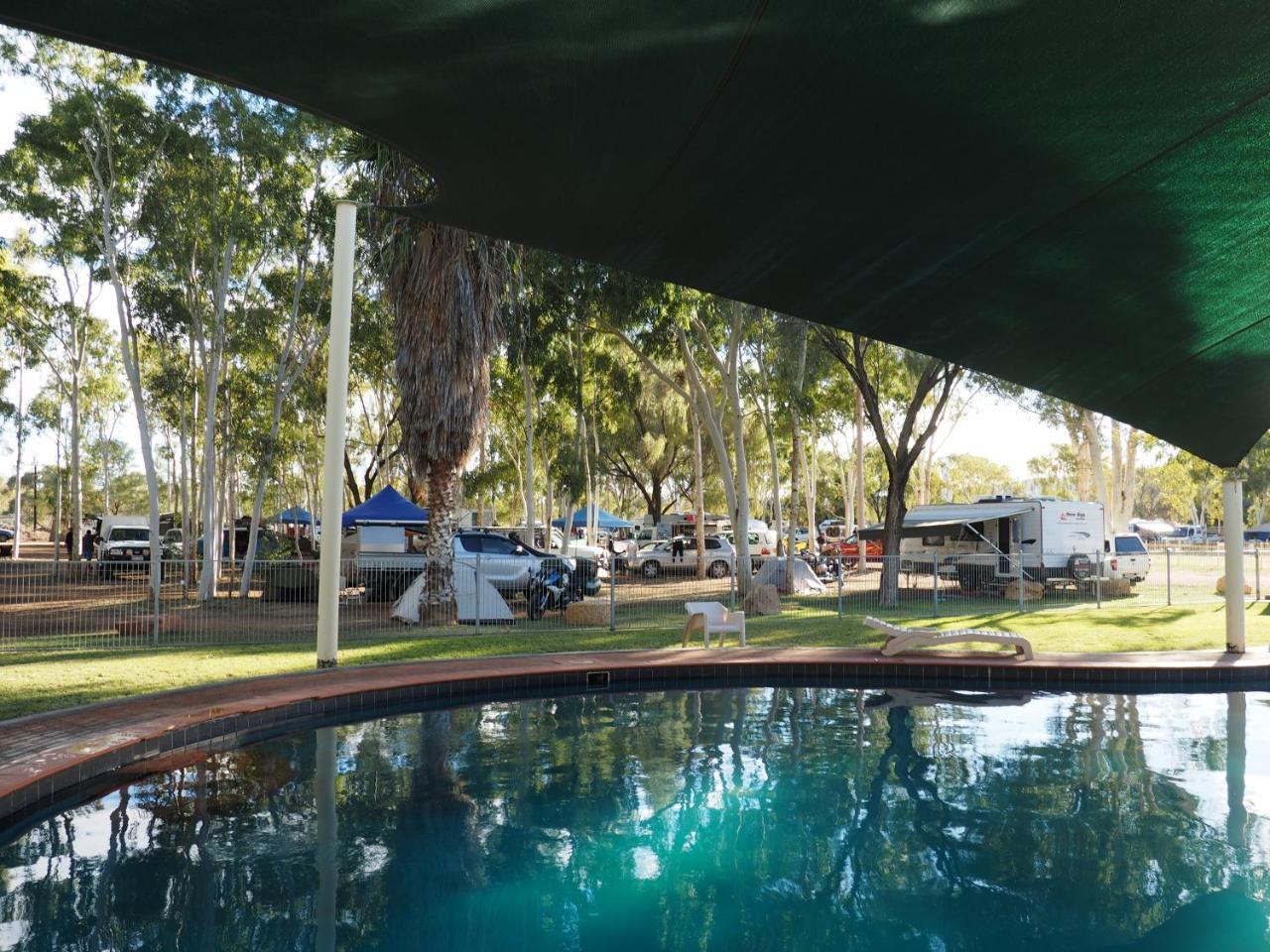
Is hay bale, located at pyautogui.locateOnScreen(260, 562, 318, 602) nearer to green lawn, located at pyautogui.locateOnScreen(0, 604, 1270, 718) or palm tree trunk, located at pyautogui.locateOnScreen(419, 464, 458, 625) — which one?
palm tree trunk, located at pyautogui.locateOnScreen(419, 464, 458, 625)

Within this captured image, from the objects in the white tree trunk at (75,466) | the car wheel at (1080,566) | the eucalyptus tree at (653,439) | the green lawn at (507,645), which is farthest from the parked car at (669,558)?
the white tree trunk at (75,466)

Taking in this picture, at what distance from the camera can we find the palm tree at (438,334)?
1478 centimetres

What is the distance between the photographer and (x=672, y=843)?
5.92 metres

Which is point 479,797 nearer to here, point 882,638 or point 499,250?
point 882,638

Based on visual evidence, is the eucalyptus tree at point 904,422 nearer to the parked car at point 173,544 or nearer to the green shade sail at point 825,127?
the green shade sail at point 825,127

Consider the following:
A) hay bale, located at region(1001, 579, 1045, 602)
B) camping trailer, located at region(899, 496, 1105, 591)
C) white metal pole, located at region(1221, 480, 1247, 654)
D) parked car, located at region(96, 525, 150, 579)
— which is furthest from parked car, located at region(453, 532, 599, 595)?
parked car, located at region(96, 525, 150, 579)

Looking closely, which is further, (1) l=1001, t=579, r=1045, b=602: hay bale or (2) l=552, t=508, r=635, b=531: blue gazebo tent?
(2) l=552, t=508, r=635, b=531: blue gazebo tent

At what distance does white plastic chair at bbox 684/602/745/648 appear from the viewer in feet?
41.4

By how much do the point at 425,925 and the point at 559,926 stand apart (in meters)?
0.69

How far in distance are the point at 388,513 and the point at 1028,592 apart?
14.7 meters

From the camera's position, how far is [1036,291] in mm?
6250

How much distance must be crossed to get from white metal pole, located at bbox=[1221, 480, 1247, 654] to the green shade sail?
6.00 m

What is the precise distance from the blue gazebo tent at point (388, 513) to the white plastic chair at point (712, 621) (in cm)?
1084

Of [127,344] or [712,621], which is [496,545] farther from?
[127,344]
